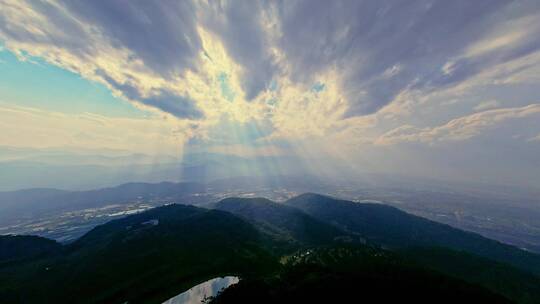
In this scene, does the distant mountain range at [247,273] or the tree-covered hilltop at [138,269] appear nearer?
the distant mountain range at [247,273]

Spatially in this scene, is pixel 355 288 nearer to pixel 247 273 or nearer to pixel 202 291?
pixel 247 273

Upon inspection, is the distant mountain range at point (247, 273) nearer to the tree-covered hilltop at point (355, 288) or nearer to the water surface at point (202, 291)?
the tree-covered hilltop at point (355, 288)

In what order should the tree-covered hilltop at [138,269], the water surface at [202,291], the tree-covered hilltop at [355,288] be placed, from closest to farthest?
the tree-covered hilltop at [355,288] < the water surface at [202,291] < the tree-covered hilltop at [138,269]

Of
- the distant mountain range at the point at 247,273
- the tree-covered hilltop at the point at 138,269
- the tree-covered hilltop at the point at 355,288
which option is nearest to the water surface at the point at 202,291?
the tree-covered hilltop at the point at 138,269

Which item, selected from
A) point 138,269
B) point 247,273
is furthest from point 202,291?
point 138,269

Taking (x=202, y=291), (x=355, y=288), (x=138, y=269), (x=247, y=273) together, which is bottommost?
(x=138, y=269)

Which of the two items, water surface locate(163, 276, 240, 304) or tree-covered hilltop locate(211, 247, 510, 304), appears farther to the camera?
water surface locate(163, 276, 240, 304)

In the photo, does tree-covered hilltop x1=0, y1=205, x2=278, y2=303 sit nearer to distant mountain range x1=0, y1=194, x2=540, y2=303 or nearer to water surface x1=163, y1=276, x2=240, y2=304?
distant mountain range x1=0, y1=194, x2=540, y2=303

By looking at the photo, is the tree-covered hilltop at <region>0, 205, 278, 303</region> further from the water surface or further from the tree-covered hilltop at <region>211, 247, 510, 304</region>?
the tree-covered hilltop at <region>211, 247, 510, 304</region>

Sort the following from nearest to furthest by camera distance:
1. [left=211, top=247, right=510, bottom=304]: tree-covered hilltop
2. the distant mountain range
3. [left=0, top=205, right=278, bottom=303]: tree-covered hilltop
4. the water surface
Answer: [left=211, top=247, right=510, bottom=304]: tree-covered hilltop < the distant mountain range < the water surface < [left=0, top=205, right=278, bottom=303]: tree-covered hilltop

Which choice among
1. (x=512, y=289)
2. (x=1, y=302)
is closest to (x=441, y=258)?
(x=512, y=289)

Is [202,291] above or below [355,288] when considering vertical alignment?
below

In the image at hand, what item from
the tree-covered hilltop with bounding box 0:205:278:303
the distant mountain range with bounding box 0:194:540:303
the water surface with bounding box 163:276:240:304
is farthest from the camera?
the tree-covered hilltop with bounding box 0:205:278:303

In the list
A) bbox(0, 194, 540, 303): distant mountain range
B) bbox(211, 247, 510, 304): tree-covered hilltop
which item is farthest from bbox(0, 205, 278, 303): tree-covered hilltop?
bbox(211, 247, 510, 304): tree-covered hilltop
